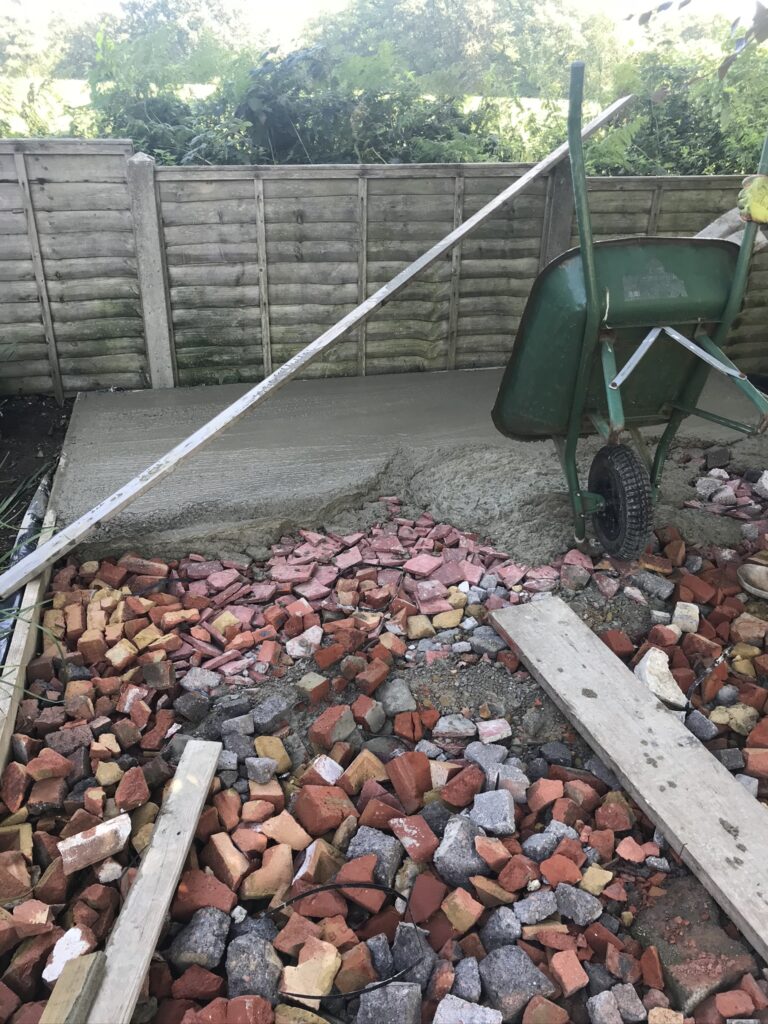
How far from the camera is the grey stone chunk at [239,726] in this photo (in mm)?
2807

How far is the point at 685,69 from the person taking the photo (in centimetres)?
816

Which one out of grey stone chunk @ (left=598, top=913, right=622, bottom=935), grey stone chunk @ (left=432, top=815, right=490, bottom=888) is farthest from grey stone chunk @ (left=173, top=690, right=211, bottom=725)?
grey stone chunk @ (left=598, top=913, right=622, bottom=935)

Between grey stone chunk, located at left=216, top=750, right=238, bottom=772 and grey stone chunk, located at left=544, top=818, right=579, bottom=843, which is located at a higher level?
grey stone chunk, located at left=544, top=818, right=579, bottom=843

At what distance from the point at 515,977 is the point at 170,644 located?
185 centimetres

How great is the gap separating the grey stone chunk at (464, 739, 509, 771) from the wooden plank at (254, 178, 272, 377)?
13.0 ft

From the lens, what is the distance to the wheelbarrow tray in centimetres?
332

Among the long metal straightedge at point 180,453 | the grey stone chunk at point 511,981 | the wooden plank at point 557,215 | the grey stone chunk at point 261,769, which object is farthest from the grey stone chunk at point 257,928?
the wooden plank at point 557,215

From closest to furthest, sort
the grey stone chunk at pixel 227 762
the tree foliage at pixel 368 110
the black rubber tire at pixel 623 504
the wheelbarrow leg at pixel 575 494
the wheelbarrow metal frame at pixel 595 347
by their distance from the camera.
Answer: the grey stone chunk at pixel 227 762, the wheelbarrow metal frame at pixel 595 347, the black rubber tire at pixel 623 504, the wheelbarrow leg at pixel 575 494, the tree foliage at pixel 368 110

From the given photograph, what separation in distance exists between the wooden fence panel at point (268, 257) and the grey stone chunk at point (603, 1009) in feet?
15.9

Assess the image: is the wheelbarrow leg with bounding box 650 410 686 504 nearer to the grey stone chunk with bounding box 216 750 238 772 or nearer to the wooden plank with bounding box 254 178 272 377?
the grey stone chunk with bounding box 216 750 238 772

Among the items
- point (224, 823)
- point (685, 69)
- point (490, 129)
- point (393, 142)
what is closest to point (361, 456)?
point (224, 823)

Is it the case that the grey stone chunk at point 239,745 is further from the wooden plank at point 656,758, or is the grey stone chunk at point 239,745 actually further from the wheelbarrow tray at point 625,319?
the wheelbarrow tray at point 625,319

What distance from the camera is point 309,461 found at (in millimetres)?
4656

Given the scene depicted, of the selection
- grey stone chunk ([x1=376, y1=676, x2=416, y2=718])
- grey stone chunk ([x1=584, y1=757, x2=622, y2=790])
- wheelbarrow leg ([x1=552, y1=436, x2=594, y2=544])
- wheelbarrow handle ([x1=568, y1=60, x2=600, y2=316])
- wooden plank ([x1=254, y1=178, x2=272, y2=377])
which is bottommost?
grey stone chunk ([x1=584, y1=757, x2=622, y2=790])
